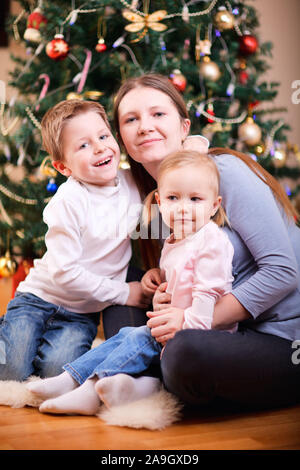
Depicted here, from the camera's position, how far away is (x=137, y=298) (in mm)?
1613

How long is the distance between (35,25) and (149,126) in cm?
114

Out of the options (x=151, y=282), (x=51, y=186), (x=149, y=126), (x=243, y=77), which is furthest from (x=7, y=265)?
(x=243, y=77)

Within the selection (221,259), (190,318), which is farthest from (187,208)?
(190,318)

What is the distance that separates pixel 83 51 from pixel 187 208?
1.35 metres

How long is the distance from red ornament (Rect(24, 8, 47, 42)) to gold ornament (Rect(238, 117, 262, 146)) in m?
1.00

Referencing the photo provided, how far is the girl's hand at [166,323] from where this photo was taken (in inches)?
50.6

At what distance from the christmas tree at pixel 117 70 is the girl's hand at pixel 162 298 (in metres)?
1.00

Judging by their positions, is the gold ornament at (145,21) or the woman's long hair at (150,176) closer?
the woman's long hair at (150,176)

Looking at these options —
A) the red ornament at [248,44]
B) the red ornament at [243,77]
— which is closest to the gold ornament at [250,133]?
the red ornament at [243,77]

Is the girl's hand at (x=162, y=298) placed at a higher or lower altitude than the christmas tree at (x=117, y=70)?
lower

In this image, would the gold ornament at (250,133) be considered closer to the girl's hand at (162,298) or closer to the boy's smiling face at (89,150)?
the boy's smiling face at (89,150)

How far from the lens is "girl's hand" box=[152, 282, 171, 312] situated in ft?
4.51

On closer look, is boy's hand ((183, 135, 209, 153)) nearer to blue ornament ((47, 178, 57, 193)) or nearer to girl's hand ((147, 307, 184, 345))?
girl's hand ((147, 307, 184, 345))

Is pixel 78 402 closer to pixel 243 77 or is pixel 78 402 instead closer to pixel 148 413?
pixel 148 413
